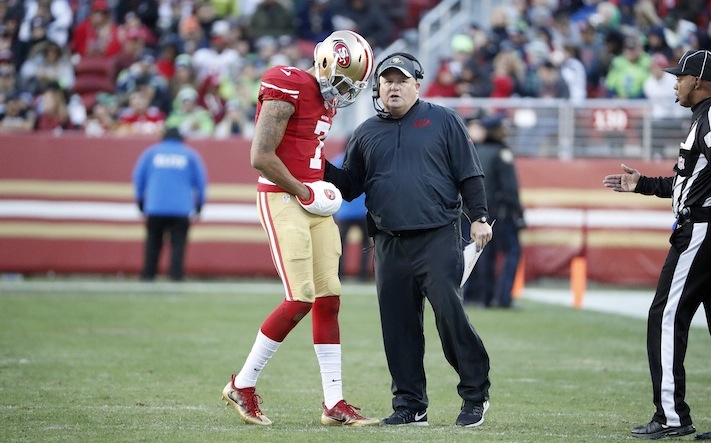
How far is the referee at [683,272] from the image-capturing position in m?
6.70

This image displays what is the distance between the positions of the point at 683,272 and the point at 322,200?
6.46 ft

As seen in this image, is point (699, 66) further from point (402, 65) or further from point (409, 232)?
point (409, 232)

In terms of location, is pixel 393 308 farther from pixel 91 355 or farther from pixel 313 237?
pixel 91 355

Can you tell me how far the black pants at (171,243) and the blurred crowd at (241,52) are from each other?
2.60 meters

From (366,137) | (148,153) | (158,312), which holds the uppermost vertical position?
(366,137)

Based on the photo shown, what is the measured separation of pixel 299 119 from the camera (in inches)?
277

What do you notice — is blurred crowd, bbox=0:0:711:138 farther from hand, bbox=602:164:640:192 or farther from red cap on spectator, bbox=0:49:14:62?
hand, bbox=602:164:640:192

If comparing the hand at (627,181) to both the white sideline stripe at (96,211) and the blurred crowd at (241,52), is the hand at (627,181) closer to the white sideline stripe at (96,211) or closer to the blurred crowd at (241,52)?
the white sideline stripe at (96,211)

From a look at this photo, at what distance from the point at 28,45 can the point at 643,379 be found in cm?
1511

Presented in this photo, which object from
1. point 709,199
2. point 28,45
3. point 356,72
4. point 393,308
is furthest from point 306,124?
point 28,45

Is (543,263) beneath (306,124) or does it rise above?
beneath

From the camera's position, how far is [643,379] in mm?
9500

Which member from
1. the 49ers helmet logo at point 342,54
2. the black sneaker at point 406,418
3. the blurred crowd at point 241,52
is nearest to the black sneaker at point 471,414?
the black sneaker at point 406,418

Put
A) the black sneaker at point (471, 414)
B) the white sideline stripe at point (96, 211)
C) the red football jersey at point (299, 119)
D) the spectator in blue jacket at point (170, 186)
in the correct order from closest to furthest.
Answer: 1. the red football jersey at point (299, 119)
2. the black sneaker at point (471, 414)
3. the spectator in blue jacket at point (170, 186)
4. the white sideline stripe at point (96, 211)
